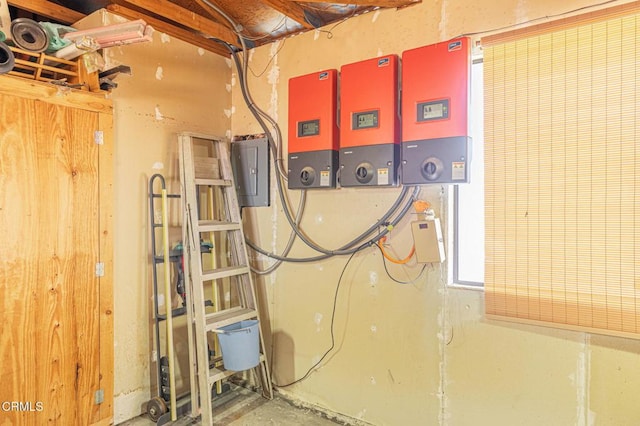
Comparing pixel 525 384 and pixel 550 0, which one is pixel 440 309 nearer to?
pixel 525 384

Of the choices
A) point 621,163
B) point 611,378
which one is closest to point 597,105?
point 621,163

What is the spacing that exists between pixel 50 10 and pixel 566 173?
2899mm

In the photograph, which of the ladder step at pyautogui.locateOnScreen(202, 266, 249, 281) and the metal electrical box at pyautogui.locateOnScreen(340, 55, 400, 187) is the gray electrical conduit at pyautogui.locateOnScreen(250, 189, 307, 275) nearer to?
the ladder step at pyautogui.locateOnScreen(202, 266, 249, 281)

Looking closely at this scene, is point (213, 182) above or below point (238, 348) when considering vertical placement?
above

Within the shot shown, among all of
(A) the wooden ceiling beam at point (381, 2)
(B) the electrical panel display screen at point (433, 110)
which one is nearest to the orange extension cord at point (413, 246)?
(B) the electrical panel display screen at point (433, 110)

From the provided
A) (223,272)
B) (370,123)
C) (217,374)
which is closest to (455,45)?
(370,123)

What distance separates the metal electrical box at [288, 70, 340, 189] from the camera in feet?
7.11

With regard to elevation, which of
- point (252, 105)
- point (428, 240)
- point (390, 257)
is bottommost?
point (390, 257)

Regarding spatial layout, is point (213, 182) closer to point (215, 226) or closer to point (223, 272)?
point (215, 226)

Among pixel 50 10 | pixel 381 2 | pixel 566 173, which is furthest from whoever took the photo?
pixel 50 10

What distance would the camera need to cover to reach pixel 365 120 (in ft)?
6.64

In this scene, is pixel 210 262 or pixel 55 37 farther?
pixel 210 262

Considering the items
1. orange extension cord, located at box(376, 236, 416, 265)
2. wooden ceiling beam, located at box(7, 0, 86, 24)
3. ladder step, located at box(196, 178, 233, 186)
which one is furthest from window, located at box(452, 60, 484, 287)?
wooden ceiling beam, located at box(7, 0, 86, 24)

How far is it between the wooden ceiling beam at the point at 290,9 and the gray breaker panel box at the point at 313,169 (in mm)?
826
